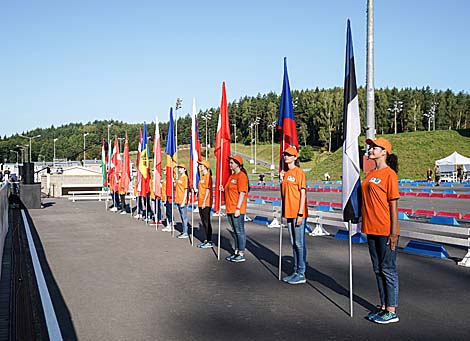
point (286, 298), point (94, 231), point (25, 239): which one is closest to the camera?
point (286, 298)

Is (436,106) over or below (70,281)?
over

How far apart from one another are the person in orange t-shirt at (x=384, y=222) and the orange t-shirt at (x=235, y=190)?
447 centimetres

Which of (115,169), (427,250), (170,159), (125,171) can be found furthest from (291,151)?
(115,169)

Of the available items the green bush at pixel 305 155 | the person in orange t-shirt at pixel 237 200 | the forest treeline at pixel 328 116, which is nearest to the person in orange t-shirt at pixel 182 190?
the person in orange t-shirt at pixel 237 200

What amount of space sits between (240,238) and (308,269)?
62.8 inches

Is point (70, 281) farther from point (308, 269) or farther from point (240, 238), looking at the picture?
point (308, 269)

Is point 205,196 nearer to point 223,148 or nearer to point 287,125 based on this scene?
point 223,148

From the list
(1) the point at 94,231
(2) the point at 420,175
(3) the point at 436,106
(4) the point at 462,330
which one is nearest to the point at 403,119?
(3) the point at 436,106

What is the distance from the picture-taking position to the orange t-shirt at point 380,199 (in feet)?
22.0

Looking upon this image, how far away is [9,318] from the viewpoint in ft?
24.7

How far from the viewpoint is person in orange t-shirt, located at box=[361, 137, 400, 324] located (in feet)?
22.0

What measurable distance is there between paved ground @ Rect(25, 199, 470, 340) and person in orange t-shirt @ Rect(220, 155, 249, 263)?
41 centimetres

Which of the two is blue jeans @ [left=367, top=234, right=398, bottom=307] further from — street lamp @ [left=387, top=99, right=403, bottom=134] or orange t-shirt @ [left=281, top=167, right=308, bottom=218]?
street lamp @ [left=387, top=99, right=403, bottom=134]

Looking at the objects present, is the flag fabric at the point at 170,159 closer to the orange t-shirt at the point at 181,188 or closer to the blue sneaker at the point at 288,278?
the orange t-shirt at the point at 181,188
